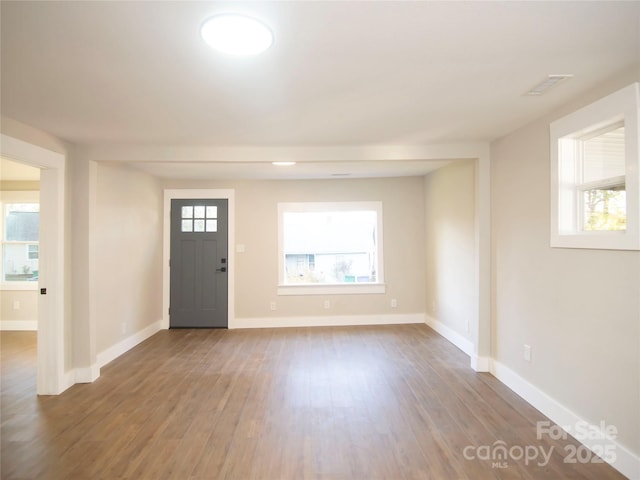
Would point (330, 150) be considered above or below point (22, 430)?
above

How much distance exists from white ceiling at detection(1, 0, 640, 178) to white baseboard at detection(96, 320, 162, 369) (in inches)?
96.7

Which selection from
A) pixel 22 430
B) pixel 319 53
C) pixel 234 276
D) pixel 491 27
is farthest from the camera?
pixel 234 276

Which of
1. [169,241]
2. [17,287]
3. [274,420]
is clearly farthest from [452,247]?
[17,287]

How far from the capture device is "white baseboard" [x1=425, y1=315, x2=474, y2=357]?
4.27 meters

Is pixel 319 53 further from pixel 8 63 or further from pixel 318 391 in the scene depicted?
pixel 318 391

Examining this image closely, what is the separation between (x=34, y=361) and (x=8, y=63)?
3.74 m

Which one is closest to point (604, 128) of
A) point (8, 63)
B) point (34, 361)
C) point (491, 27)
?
point (491, 27)

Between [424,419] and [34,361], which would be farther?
[34,361]

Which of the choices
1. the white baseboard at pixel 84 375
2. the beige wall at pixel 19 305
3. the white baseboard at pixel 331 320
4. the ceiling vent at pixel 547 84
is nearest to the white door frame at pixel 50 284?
the white baseboard at pixel 84 375

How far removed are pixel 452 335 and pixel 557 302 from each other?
85.7 inches

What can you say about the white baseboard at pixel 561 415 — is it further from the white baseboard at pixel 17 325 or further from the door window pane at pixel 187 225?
the white baseboard at pixel 17 325

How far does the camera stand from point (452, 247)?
4723mm

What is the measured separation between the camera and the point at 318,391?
326cm

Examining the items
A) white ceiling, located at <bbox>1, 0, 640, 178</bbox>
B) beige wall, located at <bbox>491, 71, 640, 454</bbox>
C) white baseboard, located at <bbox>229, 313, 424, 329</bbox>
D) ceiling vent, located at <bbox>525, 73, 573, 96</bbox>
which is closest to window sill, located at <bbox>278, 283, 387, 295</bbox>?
white baseboard, located at <bbox>229, 313, 424, 329</bbox>
